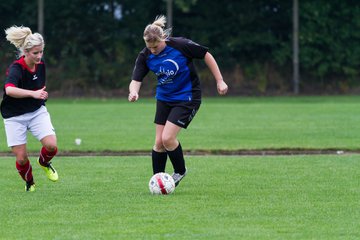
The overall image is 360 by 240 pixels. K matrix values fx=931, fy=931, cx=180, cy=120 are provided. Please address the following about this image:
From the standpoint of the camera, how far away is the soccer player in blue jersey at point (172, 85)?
34.0 feet

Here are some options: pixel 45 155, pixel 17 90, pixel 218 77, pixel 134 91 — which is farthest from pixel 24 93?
pixel 218 77

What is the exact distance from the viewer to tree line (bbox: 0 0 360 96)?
126 ft

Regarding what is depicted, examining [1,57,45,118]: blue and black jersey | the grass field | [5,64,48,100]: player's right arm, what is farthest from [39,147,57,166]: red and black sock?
[5,64,48,100]: player's right arm

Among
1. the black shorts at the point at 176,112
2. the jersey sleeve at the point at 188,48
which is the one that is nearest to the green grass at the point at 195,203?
the black shorts at the point at 176,112

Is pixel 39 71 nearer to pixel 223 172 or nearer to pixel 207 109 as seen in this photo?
pixel 223 172

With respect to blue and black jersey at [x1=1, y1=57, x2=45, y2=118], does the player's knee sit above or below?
below

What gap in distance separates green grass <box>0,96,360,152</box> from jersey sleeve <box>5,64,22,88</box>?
582 cm

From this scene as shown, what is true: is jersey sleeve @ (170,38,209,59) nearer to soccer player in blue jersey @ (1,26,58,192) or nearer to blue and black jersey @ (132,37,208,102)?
blue and black jersey @ (132,37,208,102)

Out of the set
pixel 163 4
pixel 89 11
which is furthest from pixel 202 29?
pixel 89 11

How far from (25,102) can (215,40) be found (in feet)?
96.5

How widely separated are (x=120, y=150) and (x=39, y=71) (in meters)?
5.57

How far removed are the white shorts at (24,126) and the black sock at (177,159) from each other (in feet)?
4.60

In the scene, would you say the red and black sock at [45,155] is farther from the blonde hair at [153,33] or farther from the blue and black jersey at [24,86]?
the blonde hair at [153,33]

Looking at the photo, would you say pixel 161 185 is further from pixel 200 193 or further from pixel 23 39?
pixel 23 39
